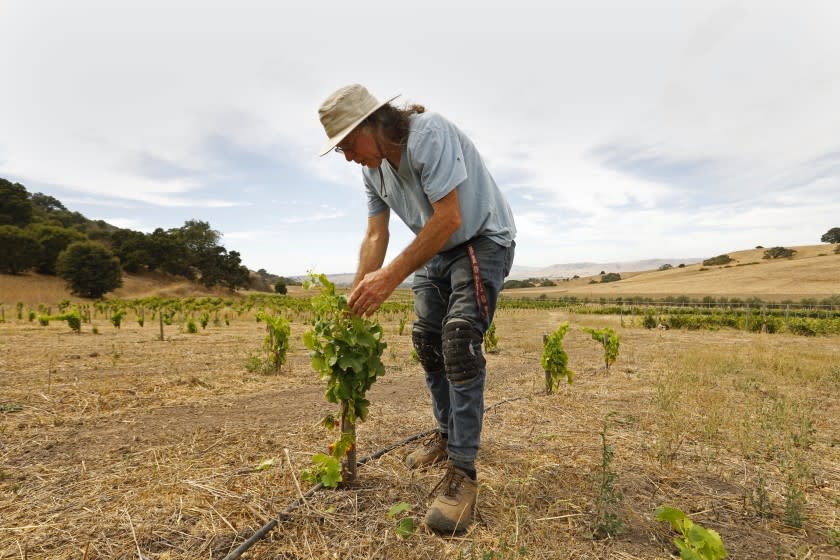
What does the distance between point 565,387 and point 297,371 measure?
4892 mm

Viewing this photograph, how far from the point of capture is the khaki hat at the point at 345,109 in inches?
93.7

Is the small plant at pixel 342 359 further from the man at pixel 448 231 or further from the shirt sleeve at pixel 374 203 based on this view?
the shirt sleeve at pixel 374 203

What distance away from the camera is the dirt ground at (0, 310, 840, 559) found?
7.05 ft

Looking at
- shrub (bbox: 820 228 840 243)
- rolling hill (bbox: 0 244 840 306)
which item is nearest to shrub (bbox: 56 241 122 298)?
rolling hill (bbox: 0 244 840 306)

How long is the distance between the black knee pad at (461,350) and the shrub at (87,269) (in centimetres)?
5708

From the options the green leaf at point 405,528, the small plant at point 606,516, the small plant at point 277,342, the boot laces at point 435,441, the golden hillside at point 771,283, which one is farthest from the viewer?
the golden hillside at point 771,283

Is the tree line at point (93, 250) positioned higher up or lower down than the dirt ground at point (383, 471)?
higher up

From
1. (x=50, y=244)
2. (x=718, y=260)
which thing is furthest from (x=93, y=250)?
(x=718, y=260)

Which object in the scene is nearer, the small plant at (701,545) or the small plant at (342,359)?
the small plant at (701,545)

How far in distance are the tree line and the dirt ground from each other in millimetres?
50839

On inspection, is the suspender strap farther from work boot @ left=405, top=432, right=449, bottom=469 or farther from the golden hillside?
the golden hillside

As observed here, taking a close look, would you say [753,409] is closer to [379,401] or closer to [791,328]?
[379,401]

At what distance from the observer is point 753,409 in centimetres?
519

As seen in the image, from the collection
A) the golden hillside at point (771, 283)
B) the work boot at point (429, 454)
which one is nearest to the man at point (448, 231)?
the work boot at point (429, 454)
